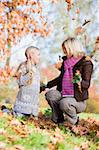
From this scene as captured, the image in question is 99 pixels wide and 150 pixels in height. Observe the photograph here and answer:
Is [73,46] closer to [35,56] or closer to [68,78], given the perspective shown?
[68,78]

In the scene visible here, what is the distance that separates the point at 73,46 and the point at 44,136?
2.08 m

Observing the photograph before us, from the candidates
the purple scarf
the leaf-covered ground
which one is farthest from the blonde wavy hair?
the leaf-covered ground

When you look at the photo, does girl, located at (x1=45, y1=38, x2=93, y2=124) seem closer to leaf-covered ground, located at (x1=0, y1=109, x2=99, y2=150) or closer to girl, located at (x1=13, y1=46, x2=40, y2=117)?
leaf-covered ground, located at (x1=0, y1=109, x2=99, y2=150)

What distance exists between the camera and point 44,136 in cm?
557

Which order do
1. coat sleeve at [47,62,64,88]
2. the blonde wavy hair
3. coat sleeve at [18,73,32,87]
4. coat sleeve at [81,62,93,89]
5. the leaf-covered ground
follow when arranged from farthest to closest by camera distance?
1. coat sleeve at [18,73,32,87]
2. coat sleeve at [47,62,64,88]
3. the blonde wavy hair
4. coat sleeve at [81,62,93,89]
5. the leaf-covered ground

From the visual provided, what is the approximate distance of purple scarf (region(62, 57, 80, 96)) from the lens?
23.8ft

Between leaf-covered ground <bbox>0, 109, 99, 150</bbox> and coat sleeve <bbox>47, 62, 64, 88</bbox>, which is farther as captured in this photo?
coat sleeve <bbox>47, 62, 64, 88</bbox>

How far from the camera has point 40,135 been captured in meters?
5.60

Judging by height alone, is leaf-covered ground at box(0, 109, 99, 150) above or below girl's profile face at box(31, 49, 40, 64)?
below

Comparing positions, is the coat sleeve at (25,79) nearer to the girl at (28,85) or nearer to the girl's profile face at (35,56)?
the girl at (28,85)

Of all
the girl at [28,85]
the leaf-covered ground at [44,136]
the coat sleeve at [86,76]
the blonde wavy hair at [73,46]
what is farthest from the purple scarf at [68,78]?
the girl at [28,85]

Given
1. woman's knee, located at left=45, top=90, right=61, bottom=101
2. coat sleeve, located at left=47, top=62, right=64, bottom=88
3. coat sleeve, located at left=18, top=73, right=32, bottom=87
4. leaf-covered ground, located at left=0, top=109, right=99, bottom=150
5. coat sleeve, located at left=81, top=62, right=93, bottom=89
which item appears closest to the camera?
leaf-covered ground, located at left=0, top=109, right=99, bottom=150

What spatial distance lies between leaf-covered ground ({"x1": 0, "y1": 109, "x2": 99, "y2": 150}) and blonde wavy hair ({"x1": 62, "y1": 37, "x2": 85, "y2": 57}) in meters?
1.14

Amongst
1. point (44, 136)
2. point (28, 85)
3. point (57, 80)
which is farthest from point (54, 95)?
point (44, 136)
